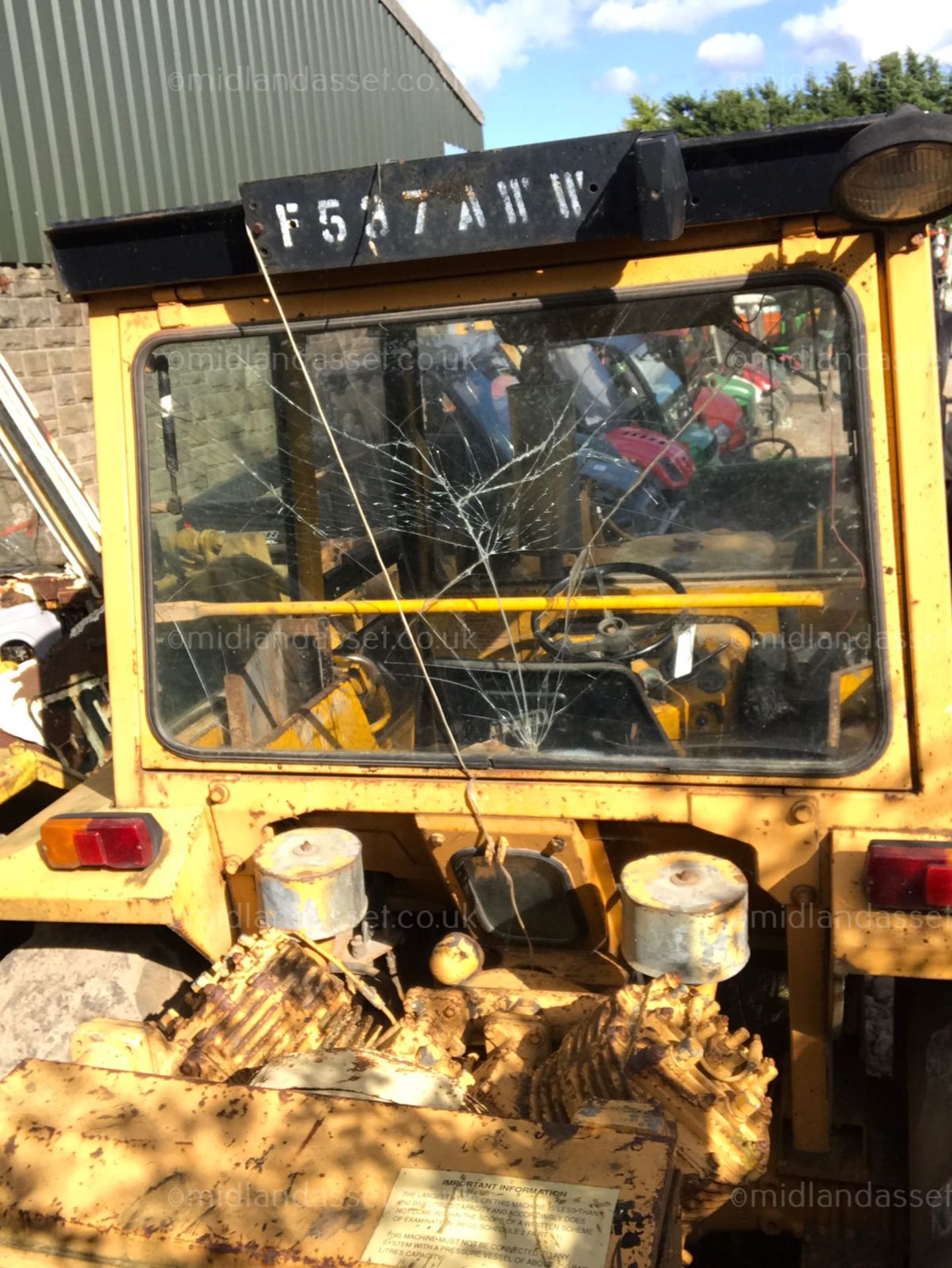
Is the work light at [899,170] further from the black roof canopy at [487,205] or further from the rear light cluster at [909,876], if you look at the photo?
the rear light cluster at [909,876]

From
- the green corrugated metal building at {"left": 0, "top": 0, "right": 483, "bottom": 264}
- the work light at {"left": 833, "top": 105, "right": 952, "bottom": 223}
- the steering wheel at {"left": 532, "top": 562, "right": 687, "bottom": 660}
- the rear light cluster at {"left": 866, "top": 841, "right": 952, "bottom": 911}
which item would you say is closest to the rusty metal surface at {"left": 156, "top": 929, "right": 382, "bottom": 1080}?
the steering wheel at {"left": 532, "top": 562, "right": 687, "bottom": 660}

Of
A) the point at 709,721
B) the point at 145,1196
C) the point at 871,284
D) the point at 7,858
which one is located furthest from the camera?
the point at 7,858

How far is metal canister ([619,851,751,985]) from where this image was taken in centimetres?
201

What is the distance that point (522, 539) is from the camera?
2.40 meters

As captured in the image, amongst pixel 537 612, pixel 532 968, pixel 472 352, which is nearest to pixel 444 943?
pixel 532 968

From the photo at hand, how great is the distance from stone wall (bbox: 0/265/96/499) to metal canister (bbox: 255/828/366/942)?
5220 mm

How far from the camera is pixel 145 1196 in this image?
1.59 metres

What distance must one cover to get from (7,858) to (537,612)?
1286mm

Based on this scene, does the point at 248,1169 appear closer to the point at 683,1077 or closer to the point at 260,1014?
Result: the point at 260,1014

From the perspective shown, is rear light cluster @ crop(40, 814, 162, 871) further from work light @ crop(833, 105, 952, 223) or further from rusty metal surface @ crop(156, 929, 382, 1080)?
work light @ crop(833, 105, 952, 223)

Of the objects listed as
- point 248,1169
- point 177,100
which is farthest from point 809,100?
point 248,1169

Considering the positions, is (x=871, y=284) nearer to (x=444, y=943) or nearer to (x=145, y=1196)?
(x=444, y=943)

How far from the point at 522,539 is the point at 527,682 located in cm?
31

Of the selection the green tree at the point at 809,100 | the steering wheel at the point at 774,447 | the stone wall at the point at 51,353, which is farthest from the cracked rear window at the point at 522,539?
the green tree at the point at 809,100
